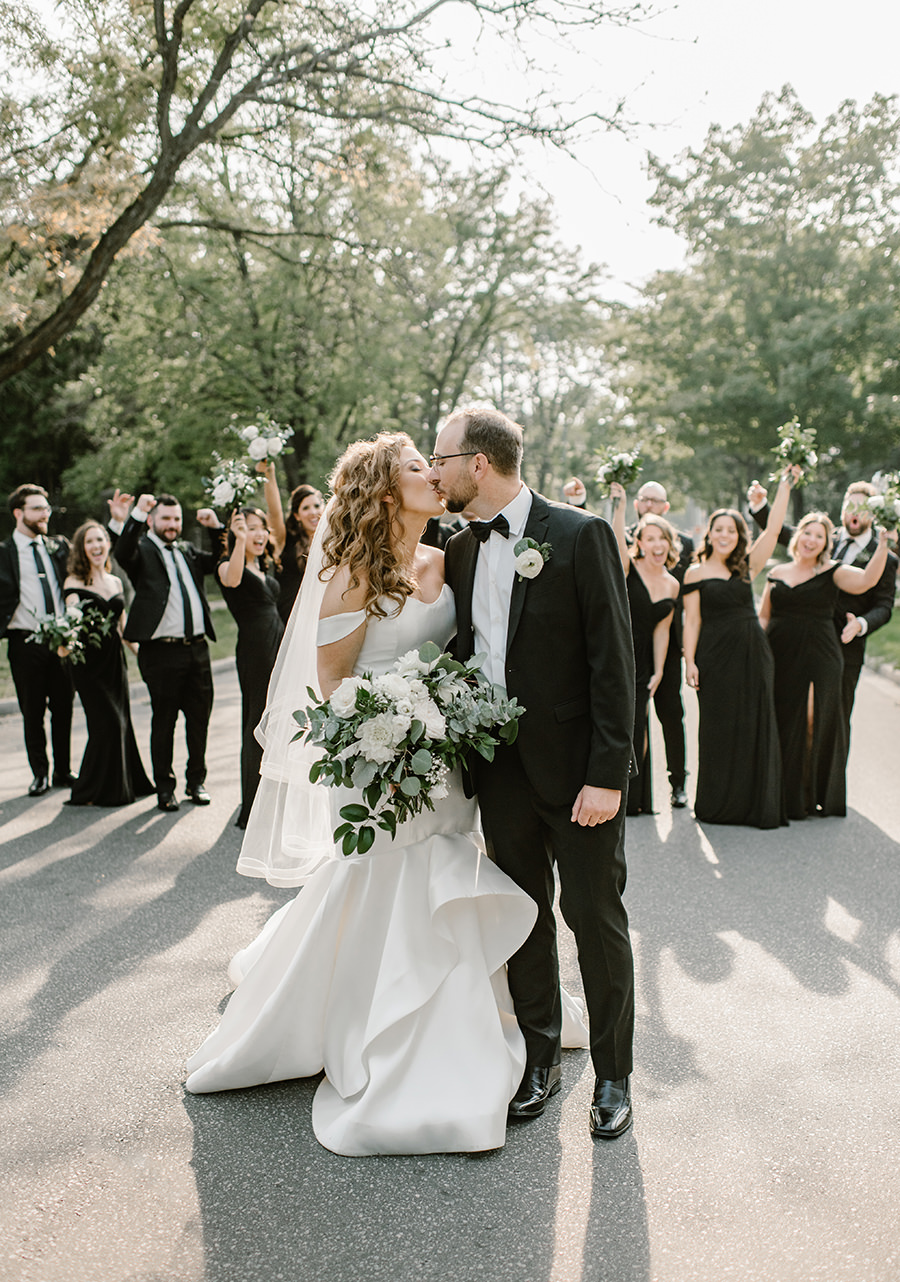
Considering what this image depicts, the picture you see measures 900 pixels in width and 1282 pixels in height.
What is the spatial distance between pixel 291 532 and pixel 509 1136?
200 inches

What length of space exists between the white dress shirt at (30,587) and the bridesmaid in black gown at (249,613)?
1977mm

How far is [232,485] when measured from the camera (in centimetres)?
767

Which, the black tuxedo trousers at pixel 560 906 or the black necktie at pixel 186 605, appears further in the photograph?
the black necktie at pixel 186 605

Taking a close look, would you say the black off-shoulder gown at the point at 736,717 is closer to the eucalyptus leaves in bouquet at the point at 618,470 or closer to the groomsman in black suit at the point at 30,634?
the eucalyptus leaves in bouquet at the point at 618,470

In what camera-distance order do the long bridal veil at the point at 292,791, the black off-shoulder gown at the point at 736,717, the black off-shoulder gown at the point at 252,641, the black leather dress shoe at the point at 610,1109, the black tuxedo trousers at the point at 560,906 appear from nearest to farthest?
the black leather dress shoe at the point at 610,1109 → the black tuxedo trousers at the point at 560,906 → the long bridal veil at the point at 292,791 → the black off-shoulder gown at the point at 736,717 → the black off-shoulder gown at the point at 252,641

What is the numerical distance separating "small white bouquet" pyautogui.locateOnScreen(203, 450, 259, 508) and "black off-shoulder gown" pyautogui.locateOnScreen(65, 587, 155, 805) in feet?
4.90

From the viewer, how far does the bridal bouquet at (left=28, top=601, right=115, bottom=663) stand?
7.93m

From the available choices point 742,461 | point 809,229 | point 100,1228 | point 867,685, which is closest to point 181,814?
point 100,1228

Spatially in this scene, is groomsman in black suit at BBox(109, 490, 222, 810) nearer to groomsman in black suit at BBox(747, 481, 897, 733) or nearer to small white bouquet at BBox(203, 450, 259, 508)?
small white bouquet at BBox(203, 450, 259, 508)

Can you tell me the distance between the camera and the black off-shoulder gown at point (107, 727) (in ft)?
26.0

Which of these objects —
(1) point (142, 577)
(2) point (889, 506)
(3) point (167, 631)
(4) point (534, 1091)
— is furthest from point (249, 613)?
(2) point (889, 506)

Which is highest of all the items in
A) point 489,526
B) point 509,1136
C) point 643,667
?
point 489,526

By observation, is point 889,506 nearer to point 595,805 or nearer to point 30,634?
point 595,805

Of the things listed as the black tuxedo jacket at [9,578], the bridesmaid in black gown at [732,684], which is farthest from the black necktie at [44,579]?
the bridesmaid in black gown at [732,684]
